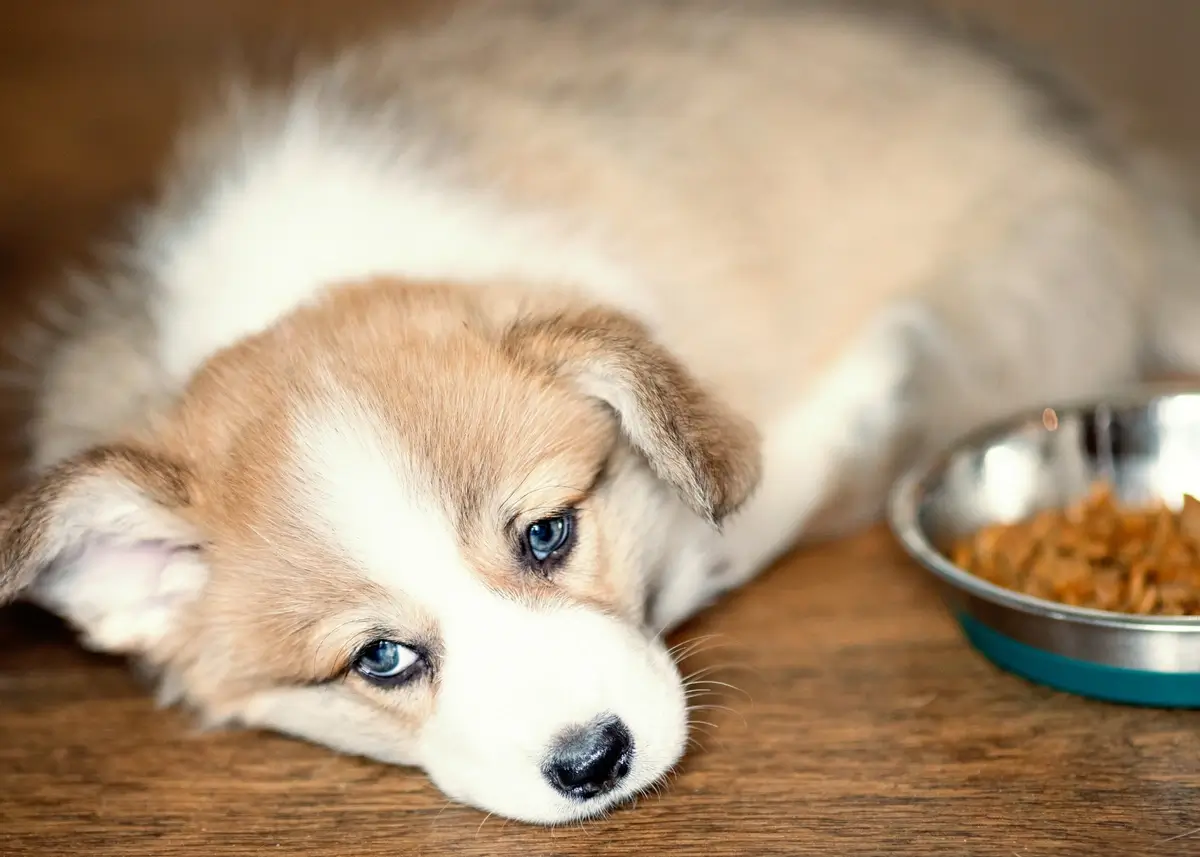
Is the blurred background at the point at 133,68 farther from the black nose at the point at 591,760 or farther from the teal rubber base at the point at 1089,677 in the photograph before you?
the black nose at the point at 591,760

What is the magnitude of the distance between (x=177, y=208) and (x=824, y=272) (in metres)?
1.14

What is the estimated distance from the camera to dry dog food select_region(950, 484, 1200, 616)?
1.72 m

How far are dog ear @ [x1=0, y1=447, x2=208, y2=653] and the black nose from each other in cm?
57

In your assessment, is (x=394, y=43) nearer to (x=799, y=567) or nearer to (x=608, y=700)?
(x=799, y=567)

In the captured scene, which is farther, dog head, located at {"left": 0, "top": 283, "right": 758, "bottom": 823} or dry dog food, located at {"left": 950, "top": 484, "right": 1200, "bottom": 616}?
dry dog food, located at {"left": 950, "top": 484, "right": 1200, "bottom": 616}

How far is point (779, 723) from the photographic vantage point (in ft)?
5.88

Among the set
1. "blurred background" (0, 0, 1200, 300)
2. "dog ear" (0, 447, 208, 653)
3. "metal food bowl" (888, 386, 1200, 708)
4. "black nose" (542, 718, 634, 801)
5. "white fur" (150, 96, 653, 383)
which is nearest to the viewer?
"black nose" (542, 718, 634, 801)

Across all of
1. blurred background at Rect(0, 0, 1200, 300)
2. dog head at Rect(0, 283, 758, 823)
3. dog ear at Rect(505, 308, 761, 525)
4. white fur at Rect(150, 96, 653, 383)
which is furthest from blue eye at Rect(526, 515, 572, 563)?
blurred background at Rect(0, 0, 1200, 300)

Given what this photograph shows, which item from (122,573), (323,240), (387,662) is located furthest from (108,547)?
(323,240)

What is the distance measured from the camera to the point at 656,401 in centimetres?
165

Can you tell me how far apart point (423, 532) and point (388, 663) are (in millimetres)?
199

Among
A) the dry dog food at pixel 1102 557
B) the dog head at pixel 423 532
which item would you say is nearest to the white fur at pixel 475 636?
the dog head at pixel 423 532

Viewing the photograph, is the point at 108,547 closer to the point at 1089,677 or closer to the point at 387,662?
the point at 387,662

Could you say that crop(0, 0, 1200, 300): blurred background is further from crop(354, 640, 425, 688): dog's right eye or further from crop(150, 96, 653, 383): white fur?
crop(354, 640, 425, 688): dog's right eye
